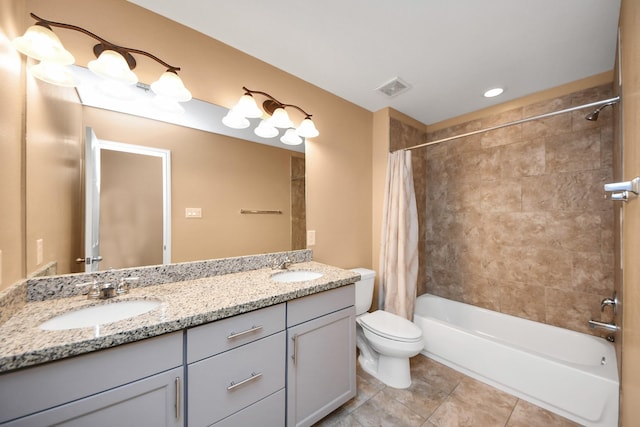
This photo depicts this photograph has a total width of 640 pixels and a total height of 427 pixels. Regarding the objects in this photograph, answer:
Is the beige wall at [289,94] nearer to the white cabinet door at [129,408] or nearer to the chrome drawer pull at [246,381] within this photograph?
the chrome drawer pull at [246,381]

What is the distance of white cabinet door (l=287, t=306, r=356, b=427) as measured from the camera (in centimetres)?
115

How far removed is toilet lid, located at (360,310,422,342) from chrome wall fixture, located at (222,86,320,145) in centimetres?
157

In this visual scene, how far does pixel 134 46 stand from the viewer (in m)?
1.21

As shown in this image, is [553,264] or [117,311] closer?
[117,311]

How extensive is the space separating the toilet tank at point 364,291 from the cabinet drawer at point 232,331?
1.05m

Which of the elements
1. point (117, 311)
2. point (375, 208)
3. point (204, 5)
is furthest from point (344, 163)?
point (117, 311)

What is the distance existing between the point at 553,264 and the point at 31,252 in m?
3.41

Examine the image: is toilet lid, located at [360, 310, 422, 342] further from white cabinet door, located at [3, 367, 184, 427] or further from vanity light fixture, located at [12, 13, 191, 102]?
vanity light fixture, located at [12, 13, 191, 102]

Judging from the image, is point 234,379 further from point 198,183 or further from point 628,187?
point 628,187

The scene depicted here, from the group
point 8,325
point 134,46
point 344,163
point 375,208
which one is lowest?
point 8,325

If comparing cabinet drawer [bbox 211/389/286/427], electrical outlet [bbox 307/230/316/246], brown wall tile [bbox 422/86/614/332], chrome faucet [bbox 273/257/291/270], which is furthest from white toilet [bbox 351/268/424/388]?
brown wall tile [bbox 422/86/614/332]

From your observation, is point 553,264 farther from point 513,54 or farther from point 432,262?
point 513,54

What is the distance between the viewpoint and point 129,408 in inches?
29.0

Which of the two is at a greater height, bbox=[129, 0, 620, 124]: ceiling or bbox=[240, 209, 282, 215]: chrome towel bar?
bbox=[129, 0, 620, 124]: ceiling
